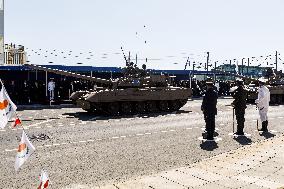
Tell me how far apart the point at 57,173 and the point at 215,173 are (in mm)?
2889

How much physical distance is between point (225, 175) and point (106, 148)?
12.8ft

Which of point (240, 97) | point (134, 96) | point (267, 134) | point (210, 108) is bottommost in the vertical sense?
point (267, 134)

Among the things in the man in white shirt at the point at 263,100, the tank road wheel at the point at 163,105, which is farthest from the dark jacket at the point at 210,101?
the tank road wheel at the point at 163,105

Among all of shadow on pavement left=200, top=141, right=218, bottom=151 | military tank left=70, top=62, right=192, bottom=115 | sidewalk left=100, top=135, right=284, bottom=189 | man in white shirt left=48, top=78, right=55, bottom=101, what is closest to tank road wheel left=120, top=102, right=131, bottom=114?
military tank left=70, top=62, right=192, bottom=115

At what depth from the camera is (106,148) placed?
9227mm

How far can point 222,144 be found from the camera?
9.98 m

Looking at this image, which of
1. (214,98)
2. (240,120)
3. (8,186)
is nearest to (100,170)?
(8,186)

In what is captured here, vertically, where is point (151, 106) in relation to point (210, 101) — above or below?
below

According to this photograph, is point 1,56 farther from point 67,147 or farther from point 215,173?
point 215,173

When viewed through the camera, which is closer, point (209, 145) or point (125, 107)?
point (209, 145)

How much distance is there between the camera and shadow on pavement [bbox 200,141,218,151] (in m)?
9.34

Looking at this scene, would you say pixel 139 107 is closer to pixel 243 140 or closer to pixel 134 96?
pixel 134 96

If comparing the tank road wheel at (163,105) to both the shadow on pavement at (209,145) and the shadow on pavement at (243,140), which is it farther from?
the shadow on pavement at (209,145)

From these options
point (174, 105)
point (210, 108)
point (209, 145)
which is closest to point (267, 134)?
point (210, 108)
